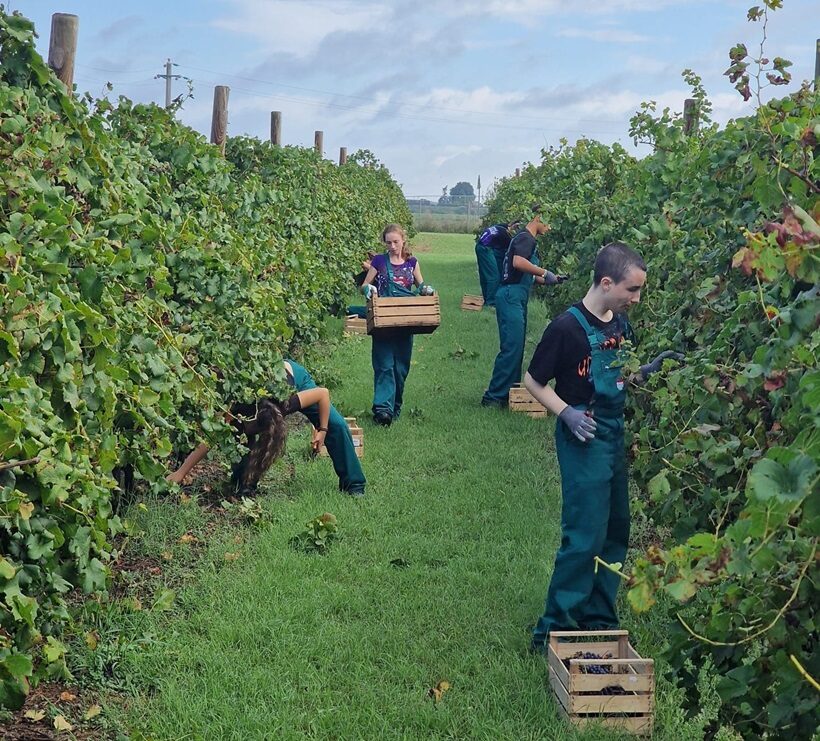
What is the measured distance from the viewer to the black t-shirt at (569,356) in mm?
5598

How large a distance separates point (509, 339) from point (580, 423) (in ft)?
22.3

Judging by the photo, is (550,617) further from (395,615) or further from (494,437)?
(494,437)

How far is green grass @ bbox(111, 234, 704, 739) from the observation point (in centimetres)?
502

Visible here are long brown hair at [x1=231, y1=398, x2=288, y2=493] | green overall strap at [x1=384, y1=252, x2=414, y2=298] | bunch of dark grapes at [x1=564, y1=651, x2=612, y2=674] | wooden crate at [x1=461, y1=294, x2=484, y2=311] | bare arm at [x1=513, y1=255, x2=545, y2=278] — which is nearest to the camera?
bunch of dark grapes at [x1=564, y1=651, x2=612, y2=674]

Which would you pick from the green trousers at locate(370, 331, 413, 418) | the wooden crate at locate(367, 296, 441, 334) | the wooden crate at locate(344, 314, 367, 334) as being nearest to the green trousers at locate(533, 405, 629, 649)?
the wooden crate at locate(367, 296, 441, 334)

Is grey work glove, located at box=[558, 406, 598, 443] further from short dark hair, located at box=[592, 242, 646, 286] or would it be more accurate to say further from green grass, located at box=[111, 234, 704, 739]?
green grass, located at box=[111, 234, 704, 739]

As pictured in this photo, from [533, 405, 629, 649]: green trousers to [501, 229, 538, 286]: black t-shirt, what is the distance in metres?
6.45

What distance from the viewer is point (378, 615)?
6.24 m

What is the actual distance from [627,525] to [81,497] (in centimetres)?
279

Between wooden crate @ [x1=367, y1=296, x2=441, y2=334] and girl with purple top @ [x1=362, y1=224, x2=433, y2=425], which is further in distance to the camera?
girl with purple top @ [x1=362, y1=224, x2=433, y2=425]

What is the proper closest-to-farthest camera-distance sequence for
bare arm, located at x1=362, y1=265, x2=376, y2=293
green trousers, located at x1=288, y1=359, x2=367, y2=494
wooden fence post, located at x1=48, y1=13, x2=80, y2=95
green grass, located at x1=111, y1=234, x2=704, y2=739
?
1. green grass, located at x1=111, y1=234, x2=704, y2=739
2. wooden fence post, located at x1=48, y1=13, x2=80, y2=95
3. green trousers, located at x1=288, y1=359, x2=367, y2=494
4. bare arm, located at x1=362, y1=265, x2=376, y2=293

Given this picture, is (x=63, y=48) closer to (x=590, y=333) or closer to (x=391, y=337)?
(x=590, y=333)

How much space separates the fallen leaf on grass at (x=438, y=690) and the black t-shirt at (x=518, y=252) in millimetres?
7155

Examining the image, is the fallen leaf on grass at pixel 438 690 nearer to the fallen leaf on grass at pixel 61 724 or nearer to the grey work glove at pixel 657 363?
the fallen leaf on grass at pixel 61 724
